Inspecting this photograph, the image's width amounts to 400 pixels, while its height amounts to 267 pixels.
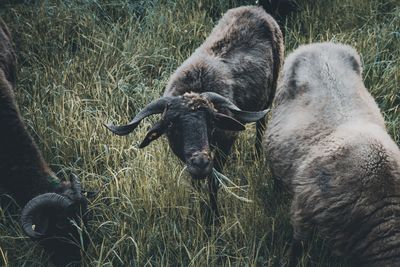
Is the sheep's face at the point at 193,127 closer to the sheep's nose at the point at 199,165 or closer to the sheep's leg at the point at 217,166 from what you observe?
the sheep's nose at the point at 199,165

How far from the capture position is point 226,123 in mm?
4727

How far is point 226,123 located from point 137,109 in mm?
1783

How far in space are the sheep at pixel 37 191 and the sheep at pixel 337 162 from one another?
5.65ft

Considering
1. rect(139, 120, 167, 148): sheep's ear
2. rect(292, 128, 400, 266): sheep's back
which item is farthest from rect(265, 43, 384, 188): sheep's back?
rect(139, 120, 167, 148): sheep's ear

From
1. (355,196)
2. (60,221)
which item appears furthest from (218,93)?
(60,221)

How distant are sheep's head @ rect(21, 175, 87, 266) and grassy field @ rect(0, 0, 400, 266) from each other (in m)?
0.15

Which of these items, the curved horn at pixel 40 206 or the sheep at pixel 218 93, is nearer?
the curved horn at pixel 40 206

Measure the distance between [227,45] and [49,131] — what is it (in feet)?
6.55

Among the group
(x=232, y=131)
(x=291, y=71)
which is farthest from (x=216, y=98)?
(x=291, y=71)

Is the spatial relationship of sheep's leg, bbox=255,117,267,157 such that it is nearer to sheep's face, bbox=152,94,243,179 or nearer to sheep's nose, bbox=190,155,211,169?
sheep's face, bbox=152,94,243,179

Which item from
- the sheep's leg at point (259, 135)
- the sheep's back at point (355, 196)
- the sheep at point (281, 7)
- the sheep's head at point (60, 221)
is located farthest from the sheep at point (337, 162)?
the sheep at point (281, 7)

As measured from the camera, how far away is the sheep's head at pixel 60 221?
4.51 m

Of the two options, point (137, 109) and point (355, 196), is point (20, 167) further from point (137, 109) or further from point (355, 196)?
point (355, 196)

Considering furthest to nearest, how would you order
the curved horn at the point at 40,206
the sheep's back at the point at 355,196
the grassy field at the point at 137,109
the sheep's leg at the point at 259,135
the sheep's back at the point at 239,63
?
the sheep's leg at the point at 259,135 → the sheep's back at the point at 239,63 → the grassy field at the point at 137,109 → the curved horn at the point at 40,206 → the sheep's back at the point at 355,196
